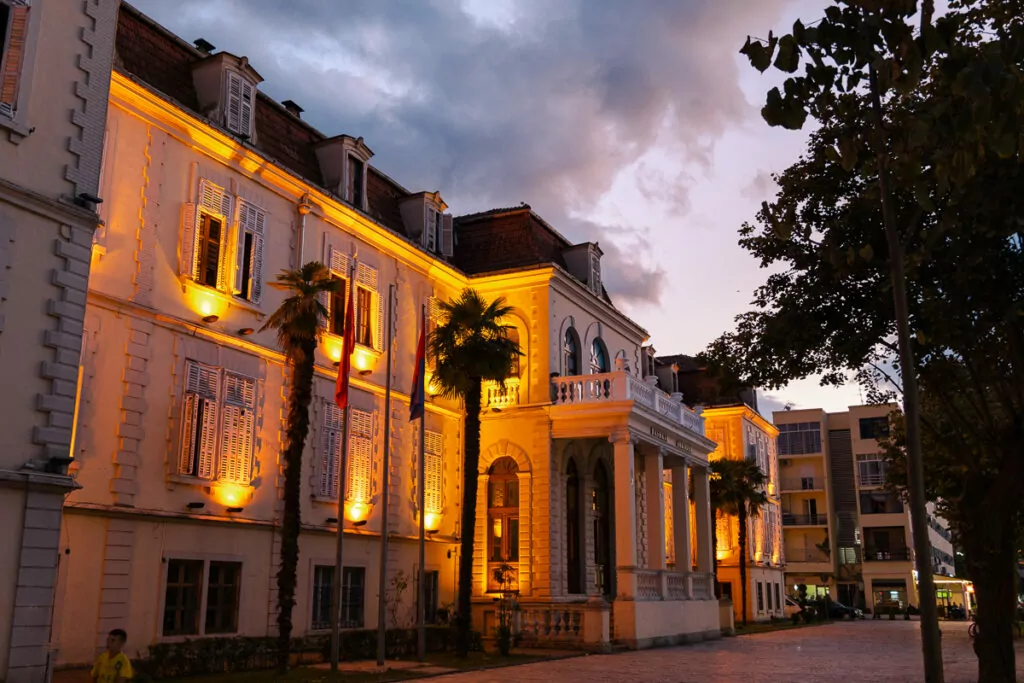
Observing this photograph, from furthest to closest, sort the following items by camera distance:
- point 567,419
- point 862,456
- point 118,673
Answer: point 862,456 → point 567,419 → point 118,673

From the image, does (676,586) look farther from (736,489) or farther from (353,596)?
(736,489)

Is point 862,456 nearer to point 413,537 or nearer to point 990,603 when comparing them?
point 413,537

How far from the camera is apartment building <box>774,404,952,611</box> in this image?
238 feet

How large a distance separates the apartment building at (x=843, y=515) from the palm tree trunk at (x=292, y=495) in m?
61.3

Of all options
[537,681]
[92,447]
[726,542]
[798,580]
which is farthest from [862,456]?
[92,447]

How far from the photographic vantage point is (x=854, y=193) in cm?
1563

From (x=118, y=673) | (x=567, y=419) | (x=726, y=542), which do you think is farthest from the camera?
(x=726, y=542)

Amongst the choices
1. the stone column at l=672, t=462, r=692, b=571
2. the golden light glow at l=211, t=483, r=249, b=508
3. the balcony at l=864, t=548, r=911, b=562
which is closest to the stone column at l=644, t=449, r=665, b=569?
the stone column at l=672, t=462, r=692, b=571

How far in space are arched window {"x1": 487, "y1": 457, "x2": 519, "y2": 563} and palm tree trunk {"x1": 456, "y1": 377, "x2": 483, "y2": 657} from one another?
209 inches

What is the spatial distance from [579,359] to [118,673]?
76.1ft

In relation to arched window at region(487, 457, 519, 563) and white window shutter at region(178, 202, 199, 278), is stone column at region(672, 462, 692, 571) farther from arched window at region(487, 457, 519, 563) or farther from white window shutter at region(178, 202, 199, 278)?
white window shutter at region(178, 202, 199, 278)

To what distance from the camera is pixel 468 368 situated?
80.1 feet

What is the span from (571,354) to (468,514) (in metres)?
9.54

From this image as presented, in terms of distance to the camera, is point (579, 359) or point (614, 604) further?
point (579, 359)
